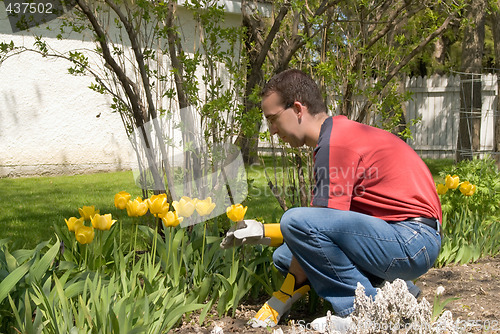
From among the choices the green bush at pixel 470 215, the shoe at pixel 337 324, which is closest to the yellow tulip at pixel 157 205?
the shoe at pixel 337 324

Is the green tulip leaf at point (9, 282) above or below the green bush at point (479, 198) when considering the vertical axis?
above

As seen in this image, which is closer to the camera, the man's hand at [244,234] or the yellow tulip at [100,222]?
the yellow tulip at [100,222]

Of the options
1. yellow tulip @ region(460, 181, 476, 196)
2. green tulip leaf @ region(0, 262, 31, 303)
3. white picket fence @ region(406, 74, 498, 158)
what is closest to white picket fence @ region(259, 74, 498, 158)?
white picket fence @ region(406, 74, 498, 158)

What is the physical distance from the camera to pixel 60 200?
19.0 ft

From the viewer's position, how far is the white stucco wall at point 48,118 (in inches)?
298

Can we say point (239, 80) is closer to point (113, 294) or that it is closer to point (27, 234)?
point (113, 294)

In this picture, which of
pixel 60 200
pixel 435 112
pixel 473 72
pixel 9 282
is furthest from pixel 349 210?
pixel 435 112

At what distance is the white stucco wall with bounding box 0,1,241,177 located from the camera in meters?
7.57

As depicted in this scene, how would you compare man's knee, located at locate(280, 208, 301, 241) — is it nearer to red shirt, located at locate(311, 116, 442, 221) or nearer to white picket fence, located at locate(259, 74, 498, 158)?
red shirt, located at locate(311, 116, 442, 221)

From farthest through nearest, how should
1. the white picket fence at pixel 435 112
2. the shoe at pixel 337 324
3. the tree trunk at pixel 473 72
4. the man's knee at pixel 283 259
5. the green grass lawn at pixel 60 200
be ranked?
1. the white picket fence at pixel 435 112
2. the tree trunk at pixel 473 72
3. the green grass lawn at pixel 60 200
4. the man's knee at pixel 283 259
5. the shoe at pixel 337 324

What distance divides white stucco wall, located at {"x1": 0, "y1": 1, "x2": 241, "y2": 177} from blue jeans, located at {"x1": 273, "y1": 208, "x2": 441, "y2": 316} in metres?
5.82

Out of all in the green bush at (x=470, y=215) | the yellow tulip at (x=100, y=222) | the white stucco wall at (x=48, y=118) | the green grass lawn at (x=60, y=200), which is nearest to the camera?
the yellow tulip at (x=100, y=222)

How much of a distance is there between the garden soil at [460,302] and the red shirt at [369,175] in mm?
550

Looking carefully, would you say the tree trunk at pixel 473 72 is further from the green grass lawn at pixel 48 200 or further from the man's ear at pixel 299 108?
the man's ear at pixel 299 108
